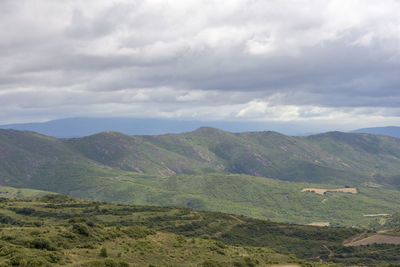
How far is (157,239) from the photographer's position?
85.1m

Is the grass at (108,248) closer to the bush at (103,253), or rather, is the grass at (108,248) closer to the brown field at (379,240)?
the bush at (103,253)

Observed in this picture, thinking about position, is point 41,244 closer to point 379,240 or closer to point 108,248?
point 108,248

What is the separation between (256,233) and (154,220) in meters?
48.0

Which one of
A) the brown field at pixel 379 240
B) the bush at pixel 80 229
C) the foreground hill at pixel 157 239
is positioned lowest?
the brown field at pixel 379 240

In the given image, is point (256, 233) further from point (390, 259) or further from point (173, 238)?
point (173, 238)

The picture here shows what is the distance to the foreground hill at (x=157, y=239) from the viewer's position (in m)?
59.9

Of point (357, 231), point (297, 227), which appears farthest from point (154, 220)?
point (357, 231)

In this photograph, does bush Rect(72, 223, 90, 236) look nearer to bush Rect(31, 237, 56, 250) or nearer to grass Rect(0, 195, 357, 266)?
grass Rect(0, 195, 357, 266)

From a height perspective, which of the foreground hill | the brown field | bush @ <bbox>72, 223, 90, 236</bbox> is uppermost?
bush @ <bbox>72, 223, 90, 236</bbox>

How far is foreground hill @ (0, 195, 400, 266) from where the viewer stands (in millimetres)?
59853

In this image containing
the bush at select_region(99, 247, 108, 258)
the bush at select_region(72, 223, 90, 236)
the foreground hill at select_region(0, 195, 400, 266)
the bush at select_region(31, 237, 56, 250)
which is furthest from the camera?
the bush at select_region(72, 223, 90, 236)

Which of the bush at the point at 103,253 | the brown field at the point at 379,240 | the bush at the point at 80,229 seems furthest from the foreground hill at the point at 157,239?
the brown field at the point at 379,240

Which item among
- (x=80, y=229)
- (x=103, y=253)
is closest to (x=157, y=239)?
(x=80, y=229)

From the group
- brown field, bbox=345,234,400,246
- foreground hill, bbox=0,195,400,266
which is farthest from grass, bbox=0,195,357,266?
brown field, bbox=345,234,400,246
